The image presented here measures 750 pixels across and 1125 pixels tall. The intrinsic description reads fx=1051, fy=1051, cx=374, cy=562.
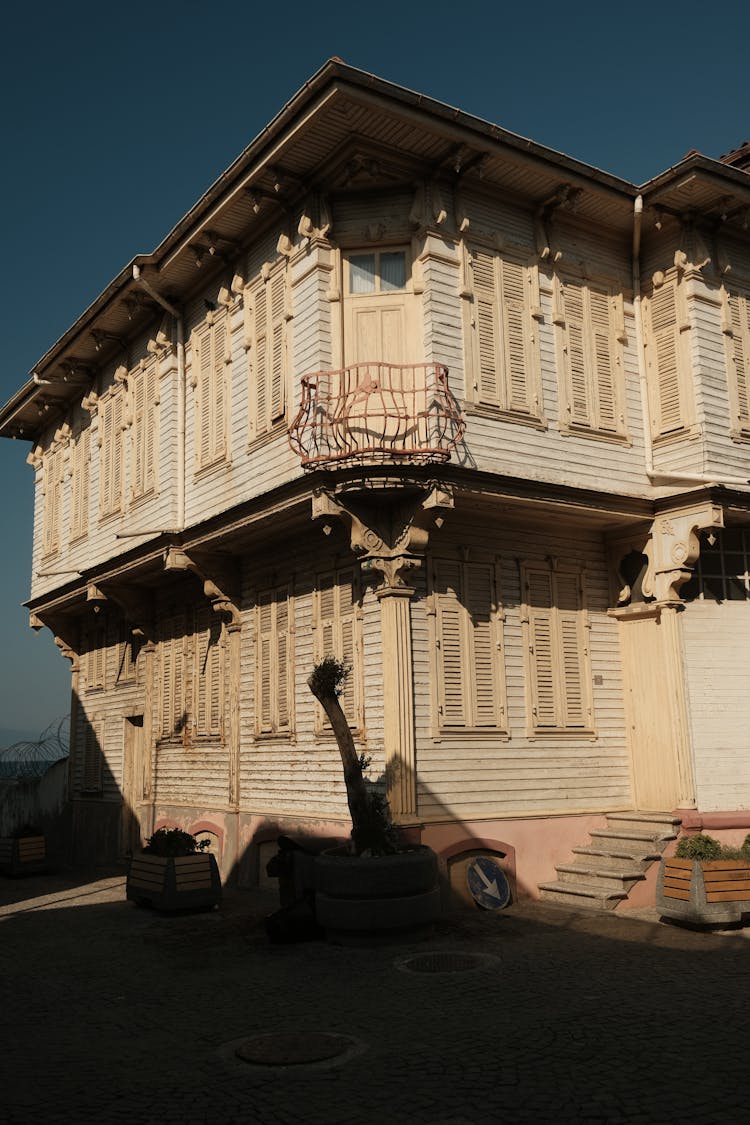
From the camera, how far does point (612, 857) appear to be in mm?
14023

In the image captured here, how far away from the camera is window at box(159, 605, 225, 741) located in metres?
18.3

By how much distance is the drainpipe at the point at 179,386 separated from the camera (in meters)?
17.9

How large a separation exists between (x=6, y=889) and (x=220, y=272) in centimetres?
1158

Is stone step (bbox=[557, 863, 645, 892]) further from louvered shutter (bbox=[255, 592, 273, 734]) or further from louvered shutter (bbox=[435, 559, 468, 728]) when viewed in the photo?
louvered shutter (bbox=[255, 592, 273, 734])

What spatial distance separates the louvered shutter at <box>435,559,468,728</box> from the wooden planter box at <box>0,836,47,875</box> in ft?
36.7

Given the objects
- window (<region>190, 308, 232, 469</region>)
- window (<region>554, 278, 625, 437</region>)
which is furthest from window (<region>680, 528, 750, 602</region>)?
window (<region>190, 308, 232, 469</region>)

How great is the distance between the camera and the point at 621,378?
51.8ft

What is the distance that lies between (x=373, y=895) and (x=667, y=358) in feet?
29.6

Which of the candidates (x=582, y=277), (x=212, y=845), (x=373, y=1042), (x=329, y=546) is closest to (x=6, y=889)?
(x=212, y=845)

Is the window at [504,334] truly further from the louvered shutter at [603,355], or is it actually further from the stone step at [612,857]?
the stone step at [612,857]

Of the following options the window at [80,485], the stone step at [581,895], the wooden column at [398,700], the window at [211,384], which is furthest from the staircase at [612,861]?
the window at [80,485]

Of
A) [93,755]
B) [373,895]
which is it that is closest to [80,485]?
[93,755]

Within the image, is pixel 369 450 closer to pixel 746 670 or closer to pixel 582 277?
pixel 582 277

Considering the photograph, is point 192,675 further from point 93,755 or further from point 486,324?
point 486,324
